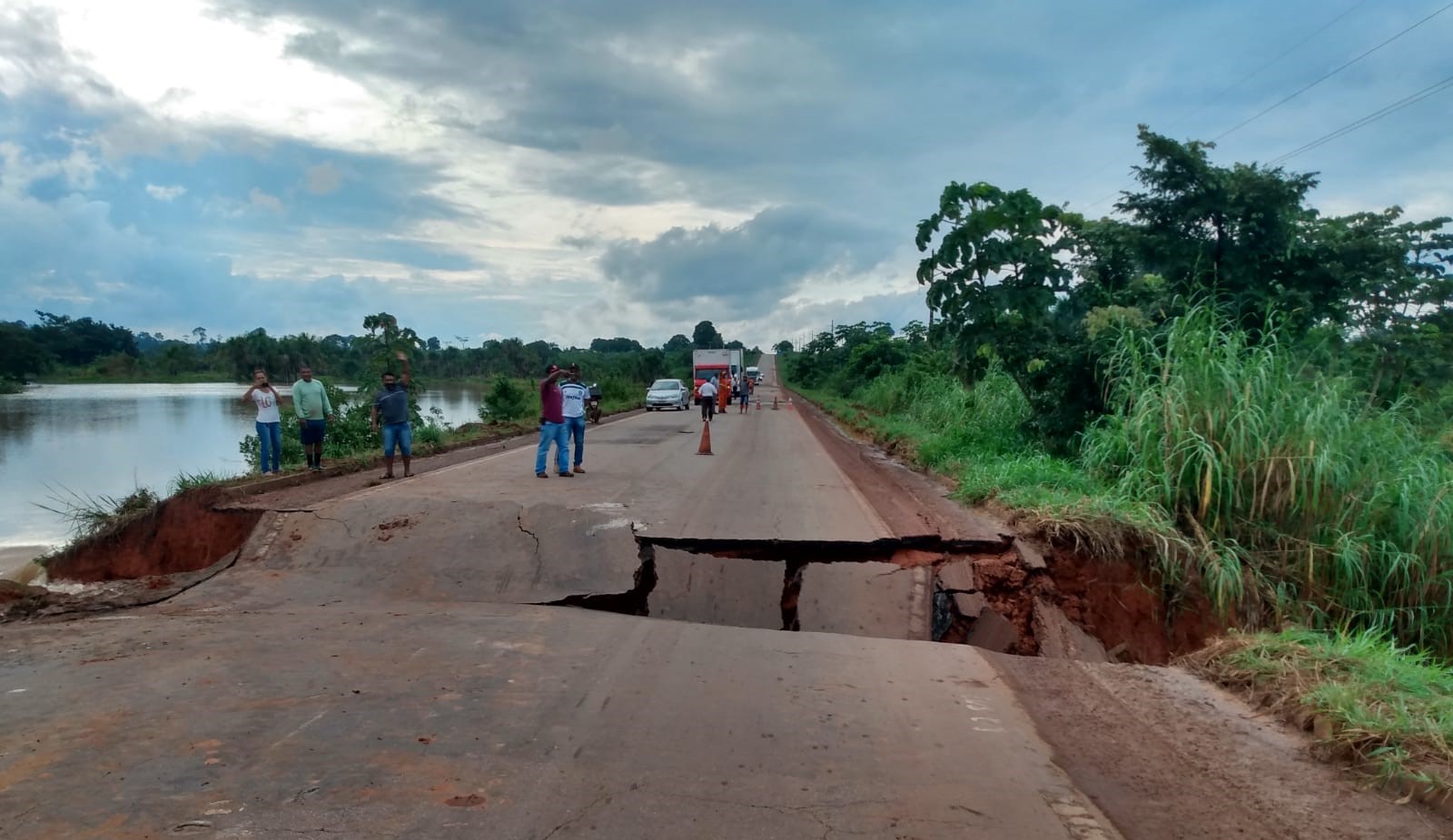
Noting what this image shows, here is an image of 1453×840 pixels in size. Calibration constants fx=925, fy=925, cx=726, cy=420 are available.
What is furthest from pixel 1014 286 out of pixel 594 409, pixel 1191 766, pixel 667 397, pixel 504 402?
pixel 667 397

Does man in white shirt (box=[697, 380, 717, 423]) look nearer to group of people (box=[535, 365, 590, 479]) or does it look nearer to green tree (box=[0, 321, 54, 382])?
group of people (box=[535, 365, 590, 479])

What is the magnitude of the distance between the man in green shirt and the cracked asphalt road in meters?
4.91

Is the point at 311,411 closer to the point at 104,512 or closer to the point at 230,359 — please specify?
the point at 104,512

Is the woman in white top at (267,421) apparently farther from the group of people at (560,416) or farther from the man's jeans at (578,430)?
the man's jeans at (578,430)

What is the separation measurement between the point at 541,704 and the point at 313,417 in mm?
9797

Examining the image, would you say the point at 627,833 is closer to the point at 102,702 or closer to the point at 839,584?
the point at 102,702

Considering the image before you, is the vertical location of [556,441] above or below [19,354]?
below

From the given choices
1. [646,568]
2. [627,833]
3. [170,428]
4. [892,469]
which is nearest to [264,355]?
[170,428]

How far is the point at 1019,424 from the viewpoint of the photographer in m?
14.3

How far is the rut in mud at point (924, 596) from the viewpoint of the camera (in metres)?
7.17

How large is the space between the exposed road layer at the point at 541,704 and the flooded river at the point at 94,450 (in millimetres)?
7385

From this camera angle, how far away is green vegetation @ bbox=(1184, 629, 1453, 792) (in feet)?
14.4

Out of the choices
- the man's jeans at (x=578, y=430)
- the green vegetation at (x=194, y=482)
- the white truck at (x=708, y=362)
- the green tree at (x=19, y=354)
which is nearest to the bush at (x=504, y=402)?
the green vegetation at (x=194, y=482)

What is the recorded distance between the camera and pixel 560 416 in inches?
495
